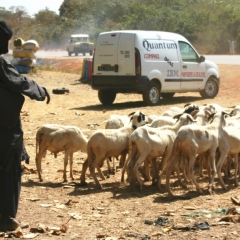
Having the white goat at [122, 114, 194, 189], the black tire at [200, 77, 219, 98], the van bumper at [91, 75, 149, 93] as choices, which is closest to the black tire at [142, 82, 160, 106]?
the van bumper at [91, 75, 149, 93]

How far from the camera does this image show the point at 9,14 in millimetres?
97188

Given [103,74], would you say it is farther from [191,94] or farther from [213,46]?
[213,46]

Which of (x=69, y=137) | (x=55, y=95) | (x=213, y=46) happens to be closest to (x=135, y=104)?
(x=55, y=95)

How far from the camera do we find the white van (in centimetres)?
1905

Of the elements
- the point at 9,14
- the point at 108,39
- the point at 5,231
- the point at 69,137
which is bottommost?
the point at 5,231

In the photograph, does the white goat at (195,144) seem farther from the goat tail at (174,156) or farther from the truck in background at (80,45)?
the truck in background at (80,45)

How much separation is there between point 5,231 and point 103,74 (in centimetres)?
1250

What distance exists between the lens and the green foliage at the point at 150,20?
51.4m

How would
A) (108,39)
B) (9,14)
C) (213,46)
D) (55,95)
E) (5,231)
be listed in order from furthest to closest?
(9,14), (213,46), (55,95), (108,39), (5,231)

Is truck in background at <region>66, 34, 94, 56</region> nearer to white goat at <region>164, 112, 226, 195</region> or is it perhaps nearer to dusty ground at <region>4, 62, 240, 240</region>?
dusty ground at <region>4, 62, 240, 240</region>

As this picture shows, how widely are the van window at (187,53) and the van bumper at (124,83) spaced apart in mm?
1961

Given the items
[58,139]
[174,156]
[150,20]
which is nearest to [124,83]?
[58,139]

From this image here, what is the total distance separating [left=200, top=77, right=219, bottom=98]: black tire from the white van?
659 mm

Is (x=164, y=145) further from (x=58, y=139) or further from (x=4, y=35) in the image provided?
(x=4, y=35)
